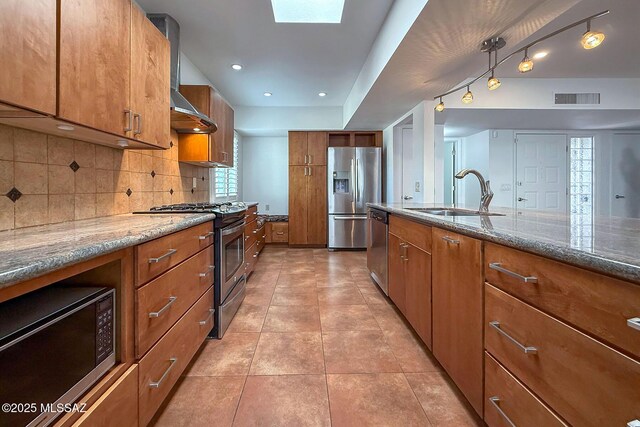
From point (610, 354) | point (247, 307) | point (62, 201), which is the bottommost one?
point (247, 307)

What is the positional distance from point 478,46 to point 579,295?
2174 millimetres

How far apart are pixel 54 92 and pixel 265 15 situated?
2.01 m

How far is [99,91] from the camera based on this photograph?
138 centimetres

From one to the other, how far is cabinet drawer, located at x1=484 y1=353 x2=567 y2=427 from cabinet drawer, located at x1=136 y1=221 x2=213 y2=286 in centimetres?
137

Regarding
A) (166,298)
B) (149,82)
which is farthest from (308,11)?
(166,298)

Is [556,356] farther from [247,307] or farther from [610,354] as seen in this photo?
[247,307]

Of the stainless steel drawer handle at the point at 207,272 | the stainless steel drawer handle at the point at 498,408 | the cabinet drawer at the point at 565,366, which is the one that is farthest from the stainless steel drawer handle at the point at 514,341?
the stainless steel drawer handle at the point at 207,272

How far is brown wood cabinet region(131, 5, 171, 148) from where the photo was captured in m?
1.67

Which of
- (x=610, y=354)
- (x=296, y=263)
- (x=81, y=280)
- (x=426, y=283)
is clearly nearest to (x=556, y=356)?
(x=610, y=354)

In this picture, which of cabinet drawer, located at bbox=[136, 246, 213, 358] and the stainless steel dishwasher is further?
the stainless steel dishwasher

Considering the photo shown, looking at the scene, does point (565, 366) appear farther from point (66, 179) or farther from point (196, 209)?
point (66, 179)

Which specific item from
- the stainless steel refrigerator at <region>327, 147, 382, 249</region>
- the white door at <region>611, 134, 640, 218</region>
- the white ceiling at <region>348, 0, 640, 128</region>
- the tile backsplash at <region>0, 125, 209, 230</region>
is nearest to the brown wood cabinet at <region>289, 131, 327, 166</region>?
the stainless steel refrigerator at <region>327, 147, 382, 249</region>

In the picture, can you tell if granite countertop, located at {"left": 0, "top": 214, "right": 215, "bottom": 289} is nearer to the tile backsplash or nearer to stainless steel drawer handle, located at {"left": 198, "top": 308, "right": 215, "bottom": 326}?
the tile backsplash

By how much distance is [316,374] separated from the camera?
1.68 meters
